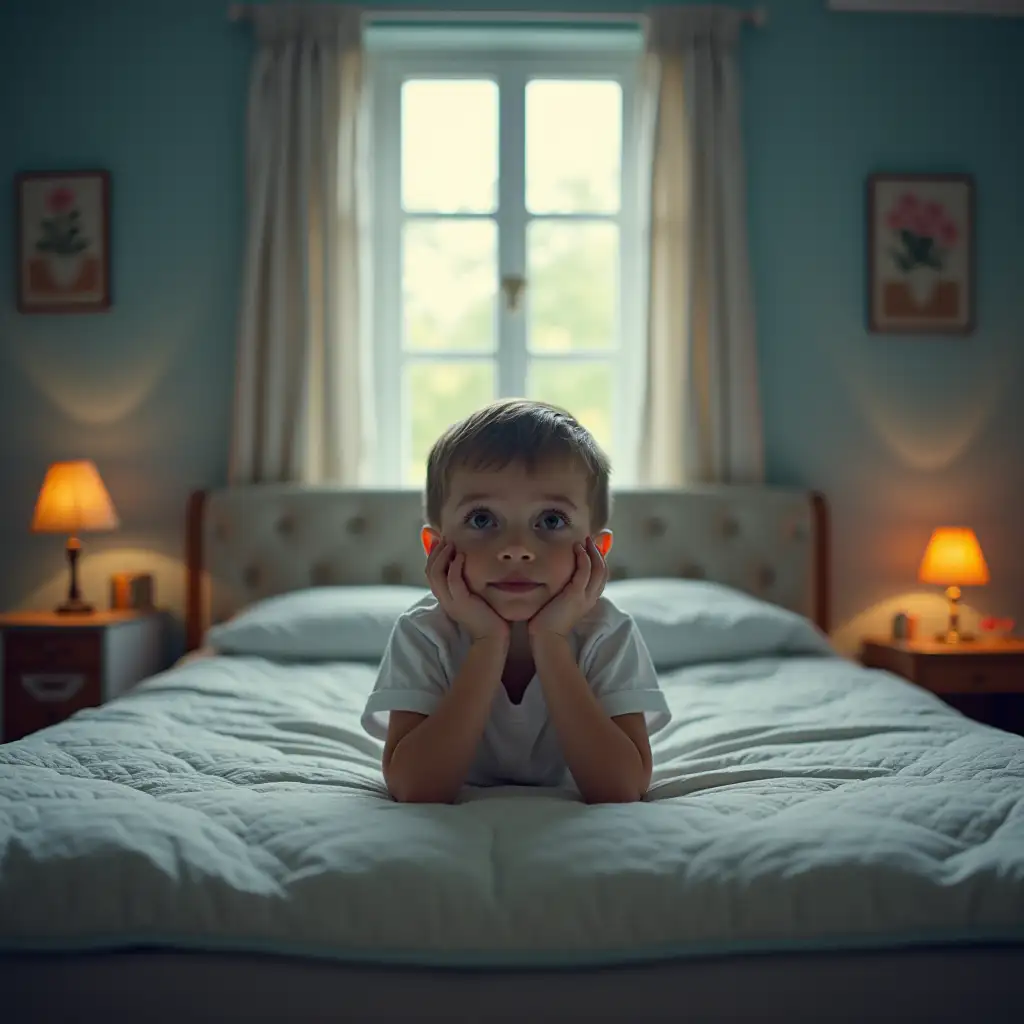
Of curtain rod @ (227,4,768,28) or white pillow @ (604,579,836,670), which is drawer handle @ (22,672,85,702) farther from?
curtain rod @ (227,4,768,28)

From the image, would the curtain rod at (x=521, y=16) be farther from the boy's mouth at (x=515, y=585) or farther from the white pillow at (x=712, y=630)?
the boy's mouth at (x=515, y=585)

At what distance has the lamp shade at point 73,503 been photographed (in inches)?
126

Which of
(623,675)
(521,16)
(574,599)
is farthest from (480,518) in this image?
(521,16)

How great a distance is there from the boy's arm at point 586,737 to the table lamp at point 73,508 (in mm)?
2421

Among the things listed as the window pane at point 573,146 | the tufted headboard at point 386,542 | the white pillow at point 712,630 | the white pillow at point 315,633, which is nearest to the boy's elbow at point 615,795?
the white pillow at point 712,630

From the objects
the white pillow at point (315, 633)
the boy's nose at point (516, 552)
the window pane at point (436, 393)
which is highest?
the window pane at point (436, 393)

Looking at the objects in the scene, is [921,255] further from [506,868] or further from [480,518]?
[506,868]

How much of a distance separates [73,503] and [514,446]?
2395mm

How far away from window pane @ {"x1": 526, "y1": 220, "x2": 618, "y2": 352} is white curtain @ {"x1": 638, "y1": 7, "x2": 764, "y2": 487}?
0.88 feet

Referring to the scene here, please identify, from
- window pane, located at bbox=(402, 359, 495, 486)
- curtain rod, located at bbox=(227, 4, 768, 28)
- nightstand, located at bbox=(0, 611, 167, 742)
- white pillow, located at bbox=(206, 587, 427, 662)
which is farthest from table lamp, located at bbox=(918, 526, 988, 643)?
nightstand, located at bbox=(0, 611, 167, 742)

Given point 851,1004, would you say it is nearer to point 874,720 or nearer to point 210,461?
point 874,720

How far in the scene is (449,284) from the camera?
12.5 feet

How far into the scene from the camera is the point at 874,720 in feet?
5.81

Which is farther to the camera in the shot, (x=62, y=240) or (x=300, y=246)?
(x=62, y=240)
